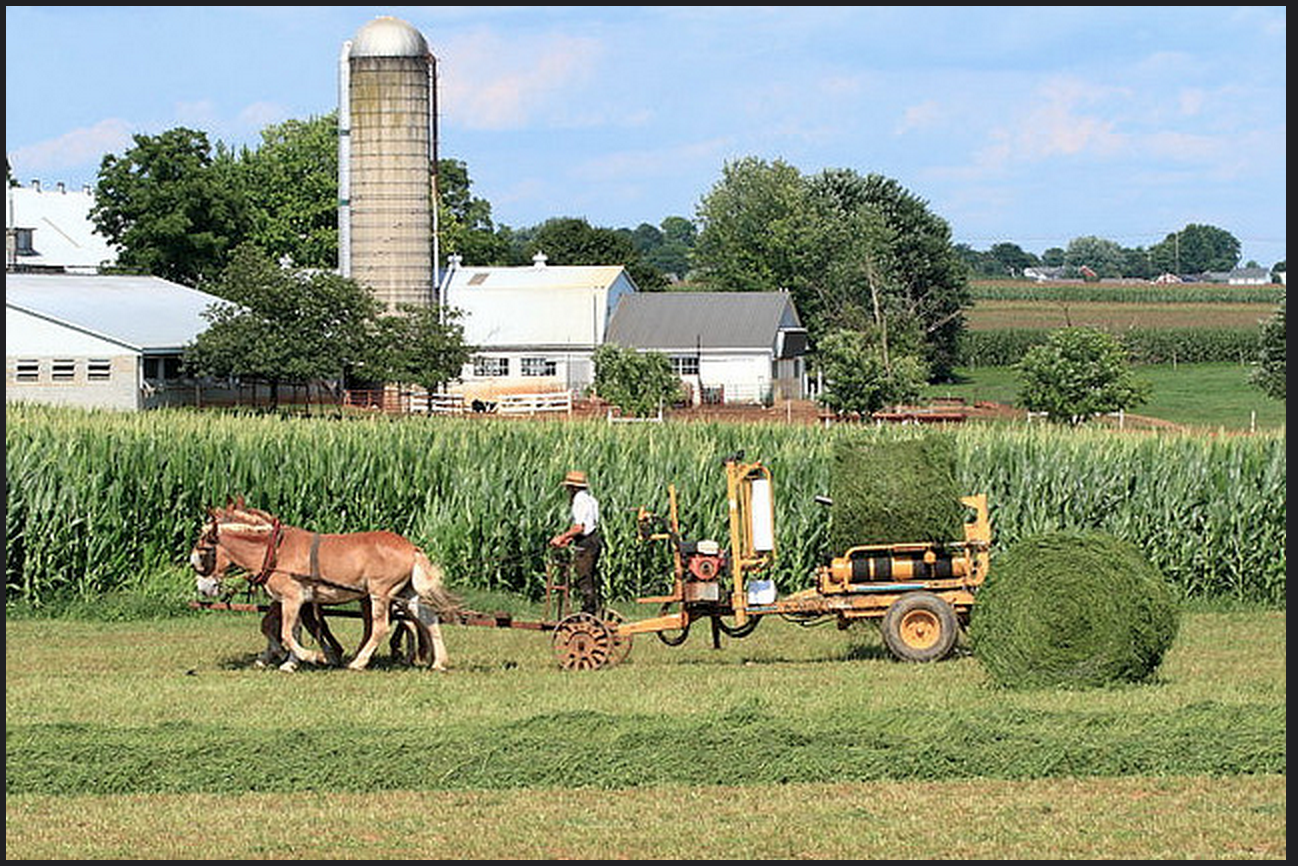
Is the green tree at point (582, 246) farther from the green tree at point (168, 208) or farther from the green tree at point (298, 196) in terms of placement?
the green tree at point (168, 208)

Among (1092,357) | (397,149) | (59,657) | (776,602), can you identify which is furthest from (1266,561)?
(397,149)

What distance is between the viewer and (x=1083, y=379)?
57250 mm

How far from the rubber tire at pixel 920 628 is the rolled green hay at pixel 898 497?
108cm

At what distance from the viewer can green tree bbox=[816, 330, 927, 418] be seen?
62.9m

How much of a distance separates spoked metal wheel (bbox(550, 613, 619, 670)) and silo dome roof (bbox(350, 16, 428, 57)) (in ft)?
180

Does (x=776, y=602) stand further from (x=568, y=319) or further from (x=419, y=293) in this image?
(x=568, y=319)

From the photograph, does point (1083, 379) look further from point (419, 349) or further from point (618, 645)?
point (618, 645)

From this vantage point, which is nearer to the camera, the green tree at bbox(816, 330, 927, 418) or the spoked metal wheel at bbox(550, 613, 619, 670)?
→ the spoked metal wheel at bbox(550, 613, 619, 670)

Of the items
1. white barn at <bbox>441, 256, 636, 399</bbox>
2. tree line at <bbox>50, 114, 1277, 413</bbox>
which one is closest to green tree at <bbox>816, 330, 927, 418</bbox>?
tree line at <bbox>50, 114, 1277, 413</bbox>

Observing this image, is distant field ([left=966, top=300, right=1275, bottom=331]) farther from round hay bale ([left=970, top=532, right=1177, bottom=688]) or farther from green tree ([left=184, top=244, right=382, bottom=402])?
round hay bale ([left=970, top=532, right=1177, bottom=688])

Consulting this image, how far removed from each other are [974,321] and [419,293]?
5430 centimetres

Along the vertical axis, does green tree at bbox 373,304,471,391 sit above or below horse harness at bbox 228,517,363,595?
above

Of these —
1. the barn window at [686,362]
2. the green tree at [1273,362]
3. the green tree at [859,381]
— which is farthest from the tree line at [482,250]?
the green tree at [1273,362]

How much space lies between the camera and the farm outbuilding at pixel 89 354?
62219 millimetres
